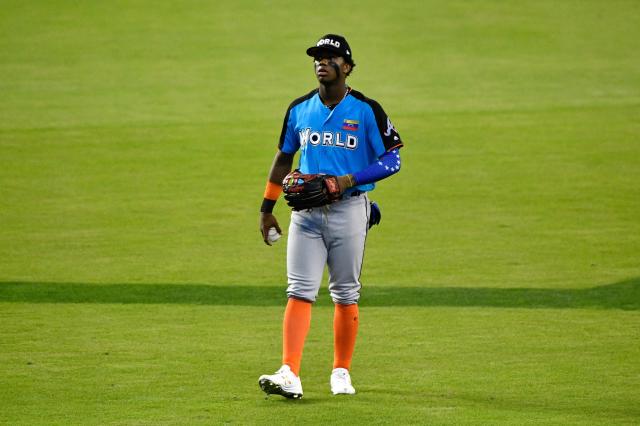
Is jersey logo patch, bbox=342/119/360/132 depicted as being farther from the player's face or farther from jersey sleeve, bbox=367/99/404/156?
the player's face

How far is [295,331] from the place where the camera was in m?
6.76

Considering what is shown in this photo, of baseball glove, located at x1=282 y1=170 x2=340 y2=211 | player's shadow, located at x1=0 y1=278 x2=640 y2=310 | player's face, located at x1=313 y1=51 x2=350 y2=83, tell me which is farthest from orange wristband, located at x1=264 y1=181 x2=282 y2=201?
player's shadow, located at x1=0 y1=278 x2=640 y2=310

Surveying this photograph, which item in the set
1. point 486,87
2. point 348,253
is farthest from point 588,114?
point 348,253

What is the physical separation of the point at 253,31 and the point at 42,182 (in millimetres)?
9234

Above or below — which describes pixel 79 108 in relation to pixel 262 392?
above

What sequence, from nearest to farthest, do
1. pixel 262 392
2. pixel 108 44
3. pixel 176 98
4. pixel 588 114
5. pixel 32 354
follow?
pixel 262 392
pixel 32 354
pixel 588 114
pixel 176 98
pixel 108 44

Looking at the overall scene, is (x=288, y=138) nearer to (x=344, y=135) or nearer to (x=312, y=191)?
(x=344, y=135)

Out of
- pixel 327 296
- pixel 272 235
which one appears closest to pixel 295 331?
pixel 272 235

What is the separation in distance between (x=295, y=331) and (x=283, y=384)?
0.31 metres

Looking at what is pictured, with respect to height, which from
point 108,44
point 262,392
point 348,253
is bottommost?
point 262,392

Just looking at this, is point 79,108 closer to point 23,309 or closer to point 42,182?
point 42,182

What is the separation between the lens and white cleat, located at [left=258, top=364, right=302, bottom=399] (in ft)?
21.4

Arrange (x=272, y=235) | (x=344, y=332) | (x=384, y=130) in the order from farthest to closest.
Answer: (x=272, y=235)
(x=344, y=332)
(x=384, y=130)

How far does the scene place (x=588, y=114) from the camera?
18.0m
